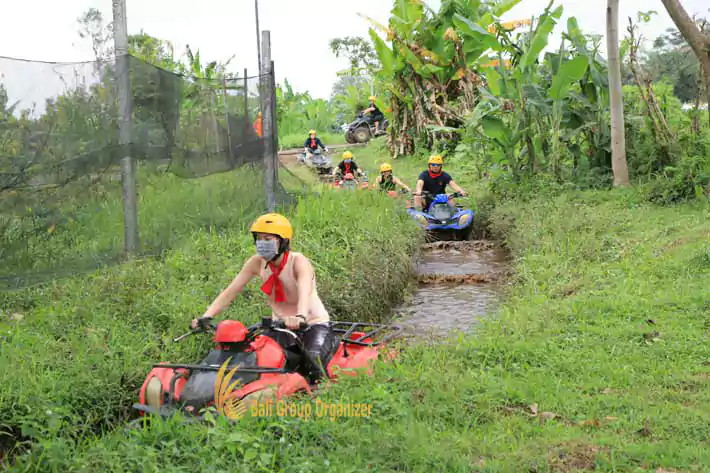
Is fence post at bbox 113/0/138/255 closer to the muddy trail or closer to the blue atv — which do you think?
the muddy trail

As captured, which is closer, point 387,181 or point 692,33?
point 692,33

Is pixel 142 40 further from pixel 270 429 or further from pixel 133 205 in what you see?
pixel 270 429

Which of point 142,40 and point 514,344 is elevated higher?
point 142,40

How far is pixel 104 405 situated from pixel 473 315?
14.9 feet

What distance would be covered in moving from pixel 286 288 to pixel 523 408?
79.2 inches

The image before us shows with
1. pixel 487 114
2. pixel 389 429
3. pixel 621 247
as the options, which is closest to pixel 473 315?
pixel 621 247

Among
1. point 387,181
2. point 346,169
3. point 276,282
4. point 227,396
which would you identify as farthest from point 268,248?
point 346,169

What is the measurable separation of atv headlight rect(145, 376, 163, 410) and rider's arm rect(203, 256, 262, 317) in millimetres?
829

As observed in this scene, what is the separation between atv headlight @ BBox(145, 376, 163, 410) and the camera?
15.8 feet

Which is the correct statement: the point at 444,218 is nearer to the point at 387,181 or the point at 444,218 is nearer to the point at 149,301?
the point at 387,181

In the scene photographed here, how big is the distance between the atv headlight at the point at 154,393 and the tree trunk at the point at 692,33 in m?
9.67

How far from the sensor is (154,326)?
6539 mm

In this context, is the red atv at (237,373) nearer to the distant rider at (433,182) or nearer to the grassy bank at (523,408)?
the grassy bank at (523,408)

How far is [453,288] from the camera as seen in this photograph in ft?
33.2
